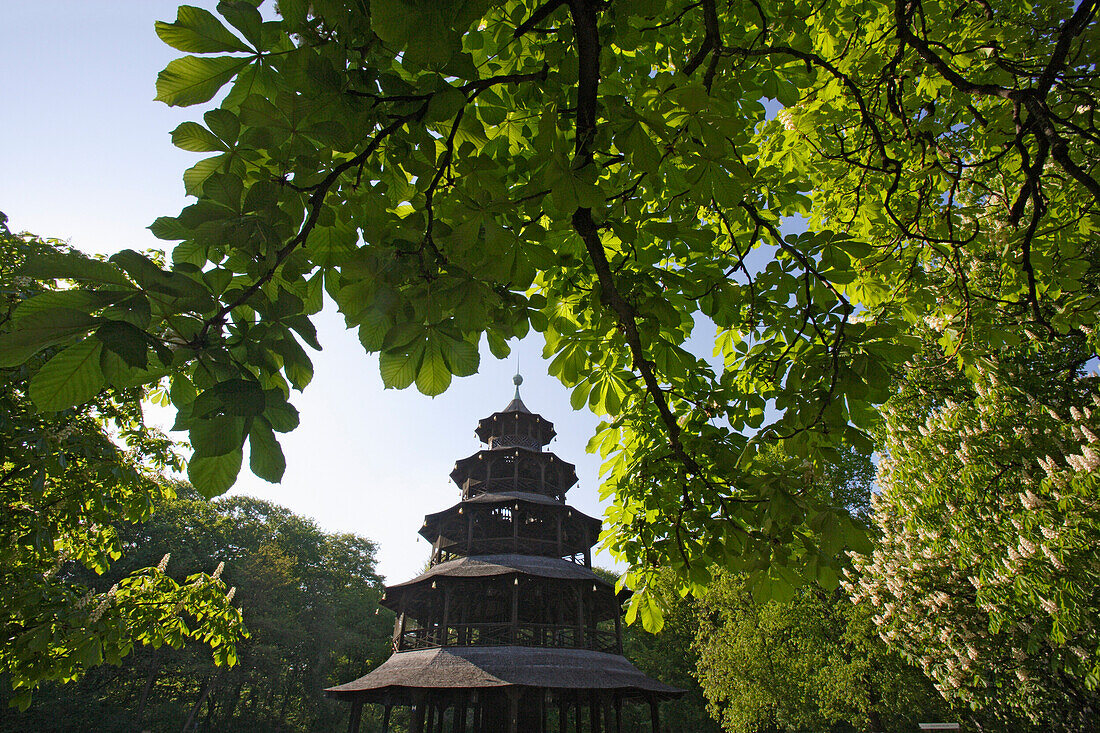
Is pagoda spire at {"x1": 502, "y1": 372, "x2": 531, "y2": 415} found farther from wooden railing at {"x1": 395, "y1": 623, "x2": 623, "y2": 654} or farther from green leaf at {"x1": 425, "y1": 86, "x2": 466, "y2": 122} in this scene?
green leaf at {"x1": 425, "y1": 86, "x2": 466, "y2": 122}

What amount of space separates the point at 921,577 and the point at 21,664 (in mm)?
15571

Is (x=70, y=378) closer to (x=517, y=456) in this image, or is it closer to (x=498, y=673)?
(x=498, y=673)

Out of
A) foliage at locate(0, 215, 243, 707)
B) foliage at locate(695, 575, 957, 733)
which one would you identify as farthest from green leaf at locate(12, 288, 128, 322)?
foliage at locate(695, 575, 957, 733)

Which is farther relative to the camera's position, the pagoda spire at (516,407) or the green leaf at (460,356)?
the pagoda spire at (516,407)

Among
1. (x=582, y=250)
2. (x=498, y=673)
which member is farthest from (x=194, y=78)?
(x=498, y=673)

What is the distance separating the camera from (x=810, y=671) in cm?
1761

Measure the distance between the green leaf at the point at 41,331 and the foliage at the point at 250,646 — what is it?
30.0 meters

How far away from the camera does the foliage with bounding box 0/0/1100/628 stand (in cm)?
121

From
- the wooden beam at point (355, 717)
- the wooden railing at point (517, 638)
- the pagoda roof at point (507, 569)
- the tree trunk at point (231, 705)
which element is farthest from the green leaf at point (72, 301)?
the tree trunk at point (231, 705)

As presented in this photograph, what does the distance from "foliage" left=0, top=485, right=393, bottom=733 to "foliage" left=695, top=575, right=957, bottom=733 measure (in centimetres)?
2361

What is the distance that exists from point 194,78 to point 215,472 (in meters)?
1.04

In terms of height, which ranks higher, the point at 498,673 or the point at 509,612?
the point at 509,612

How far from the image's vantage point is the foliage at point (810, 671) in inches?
629

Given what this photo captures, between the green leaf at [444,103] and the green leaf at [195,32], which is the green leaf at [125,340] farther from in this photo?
the green leaf at [444,103]
